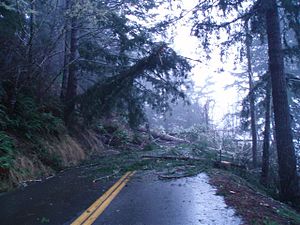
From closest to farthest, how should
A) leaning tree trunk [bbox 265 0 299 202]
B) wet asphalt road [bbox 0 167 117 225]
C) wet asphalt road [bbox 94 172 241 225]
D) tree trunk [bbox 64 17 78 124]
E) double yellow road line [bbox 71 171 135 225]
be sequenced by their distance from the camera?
double yellow road line [bbox 71 171 135 225]
wet asphalt road [bbox 94 172 241 225]
wet asphalt road [bbox 0 167 117 225]
leaning tree trunk [bbox 265 0 299 202]
tree trunk [bbox 64 17 78 124]

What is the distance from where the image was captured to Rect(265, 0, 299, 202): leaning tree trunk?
1048 centimetres

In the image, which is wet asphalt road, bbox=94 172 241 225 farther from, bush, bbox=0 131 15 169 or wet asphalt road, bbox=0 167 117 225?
bush, bbox=0 131 15 169

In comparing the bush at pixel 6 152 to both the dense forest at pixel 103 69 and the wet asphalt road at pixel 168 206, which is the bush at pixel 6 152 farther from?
the wet asphalt road at pixel 168 206

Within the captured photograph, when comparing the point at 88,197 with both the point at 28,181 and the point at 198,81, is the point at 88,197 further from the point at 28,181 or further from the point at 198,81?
the point at 198,81

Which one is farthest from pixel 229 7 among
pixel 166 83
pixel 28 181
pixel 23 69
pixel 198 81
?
pixel 198 81

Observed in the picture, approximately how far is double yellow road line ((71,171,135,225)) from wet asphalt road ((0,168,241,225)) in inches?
4.6

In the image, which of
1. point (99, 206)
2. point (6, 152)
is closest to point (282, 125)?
point (99, 206)

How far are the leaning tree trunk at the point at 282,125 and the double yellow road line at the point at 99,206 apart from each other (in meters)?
5.03

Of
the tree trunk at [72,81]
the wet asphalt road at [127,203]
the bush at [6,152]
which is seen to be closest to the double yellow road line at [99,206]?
the wet asphalt road at [127,203]

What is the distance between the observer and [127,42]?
17.3m

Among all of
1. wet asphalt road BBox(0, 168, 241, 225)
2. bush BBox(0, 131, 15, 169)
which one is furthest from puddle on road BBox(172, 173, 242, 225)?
bush BBox(0, 131, 15, 169)

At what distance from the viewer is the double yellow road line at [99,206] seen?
5914 millimetres

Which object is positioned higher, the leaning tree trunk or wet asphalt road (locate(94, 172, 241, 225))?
the leaning tree trunk

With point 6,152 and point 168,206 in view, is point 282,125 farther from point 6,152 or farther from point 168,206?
point 6,152
